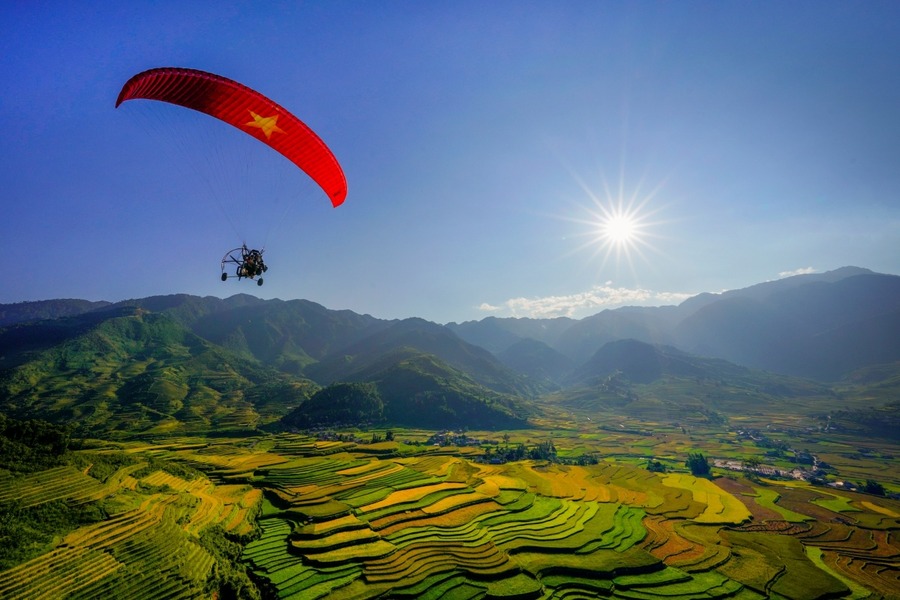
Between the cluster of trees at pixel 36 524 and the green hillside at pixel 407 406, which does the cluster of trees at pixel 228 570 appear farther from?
the green hillside at pixel 407 406

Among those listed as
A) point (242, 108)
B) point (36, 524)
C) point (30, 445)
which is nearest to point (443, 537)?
point (36, 524)

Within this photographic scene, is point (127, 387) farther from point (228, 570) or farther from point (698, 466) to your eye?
point (698, 466)

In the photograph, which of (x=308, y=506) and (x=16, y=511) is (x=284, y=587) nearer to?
(x=308, y=506)

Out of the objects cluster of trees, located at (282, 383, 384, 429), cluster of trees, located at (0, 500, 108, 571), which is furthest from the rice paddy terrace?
cluster of trees, located at (282, 383, 384, 429)

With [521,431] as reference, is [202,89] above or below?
above

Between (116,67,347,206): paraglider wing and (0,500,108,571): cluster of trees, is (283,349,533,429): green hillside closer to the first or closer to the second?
(0,500,108,571): cluster of trees

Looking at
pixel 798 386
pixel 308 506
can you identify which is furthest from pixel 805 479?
pixel 798 386

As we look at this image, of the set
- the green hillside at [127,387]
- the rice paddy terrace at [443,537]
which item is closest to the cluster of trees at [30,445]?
the rice paddy terrace at [443,537]
